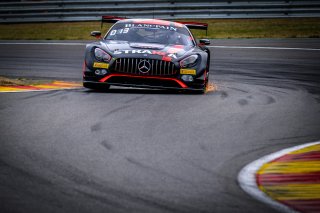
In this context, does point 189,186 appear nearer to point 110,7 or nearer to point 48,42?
point 48,42

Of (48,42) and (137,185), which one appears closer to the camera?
(137,185)

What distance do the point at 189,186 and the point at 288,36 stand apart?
17.5m

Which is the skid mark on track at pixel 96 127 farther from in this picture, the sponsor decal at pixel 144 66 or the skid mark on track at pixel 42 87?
the skid mark on track at pixel 42 87

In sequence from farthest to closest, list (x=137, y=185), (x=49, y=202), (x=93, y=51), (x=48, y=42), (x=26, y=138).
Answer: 1. (x=48, y=42)
2. (x=93, y=51)
3. (x=26, y=138)
4. (x=137, y=185)
5. (x=49, y=202)

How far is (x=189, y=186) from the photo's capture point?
183 inches

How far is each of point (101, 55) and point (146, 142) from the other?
13.6 ft

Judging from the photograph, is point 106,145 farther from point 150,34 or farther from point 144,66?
point 150,34

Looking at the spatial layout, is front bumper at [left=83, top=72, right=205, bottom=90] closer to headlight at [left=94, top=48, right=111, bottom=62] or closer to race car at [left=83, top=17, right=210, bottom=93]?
race car at [left=83, top=17, right=210, bottom=93]

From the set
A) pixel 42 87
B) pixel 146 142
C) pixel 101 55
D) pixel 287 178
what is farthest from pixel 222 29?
pixel 287 178

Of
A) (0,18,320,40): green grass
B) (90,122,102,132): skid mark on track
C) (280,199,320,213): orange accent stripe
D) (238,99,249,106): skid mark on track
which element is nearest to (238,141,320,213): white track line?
(280,199,320,213): orange accent stripe

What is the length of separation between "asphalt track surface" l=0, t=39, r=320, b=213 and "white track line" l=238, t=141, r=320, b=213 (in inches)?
2.8

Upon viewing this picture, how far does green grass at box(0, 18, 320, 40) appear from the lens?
2222 cm

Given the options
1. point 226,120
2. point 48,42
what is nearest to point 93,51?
point 226,120

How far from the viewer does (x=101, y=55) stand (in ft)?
33.4
